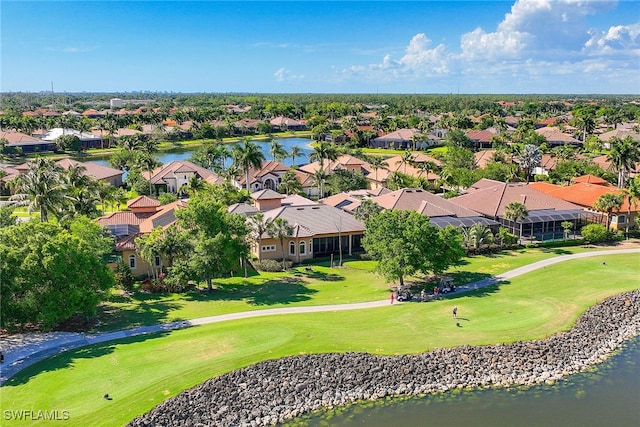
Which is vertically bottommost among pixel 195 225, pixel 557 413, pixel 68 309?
pixel 557 413

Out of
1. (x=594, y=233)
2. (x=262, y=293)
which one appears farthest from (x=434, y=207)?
(x=262, y=293)

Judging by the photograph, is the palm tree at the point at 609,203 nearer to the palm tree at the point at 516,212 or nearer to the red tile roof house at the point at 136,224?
the palm tree at the point at 516,212

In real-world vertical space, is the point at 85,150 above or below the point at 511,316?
above

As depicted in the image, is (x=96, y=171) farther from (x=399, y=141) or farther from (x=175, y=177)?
(x=399, y=141)

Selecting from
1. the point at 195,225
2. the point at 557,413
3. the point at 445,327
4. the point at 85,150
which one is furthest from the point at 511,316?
the point at 85,150

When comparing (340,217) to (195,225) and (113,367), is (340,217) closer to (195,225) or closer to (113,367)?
(195,225)

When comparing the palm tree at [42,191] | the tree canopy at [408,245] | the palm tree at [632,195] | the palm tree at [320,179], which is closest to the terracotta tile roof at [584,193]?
the palm tree at [632,195]

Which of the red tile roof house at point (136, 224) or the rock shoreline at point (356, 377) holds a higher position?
the red tile roof house at point (136, 224)
